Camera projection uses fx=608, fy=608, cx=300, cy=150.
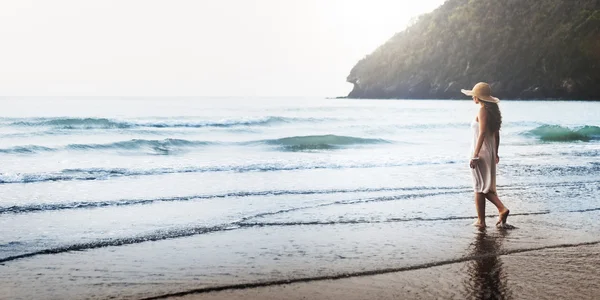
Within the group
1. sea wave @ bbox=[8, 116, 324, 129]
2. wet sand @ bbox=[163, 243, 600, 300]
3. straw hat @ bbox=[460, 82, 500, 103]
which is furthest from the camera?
sea wave @ bbox=[8, 116, 324, 129]

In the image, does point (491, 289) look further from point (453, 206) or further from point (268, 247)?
point (453, 206)

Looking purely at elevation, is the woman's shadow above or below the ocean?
above

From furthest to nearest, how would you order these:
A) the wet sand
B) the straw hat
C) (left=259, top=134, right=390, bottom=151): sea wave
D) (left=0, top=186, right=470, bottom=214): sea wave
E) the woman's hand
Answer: (left=259, top=134, right=390, bottom=151): sea wave, (left=0, top=186, right=470, bottom=214): sea wave, the woman's hand, the straw hat, the wet sand

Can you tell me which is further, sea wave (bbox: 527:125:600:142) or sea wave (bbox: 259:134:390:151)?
sea wave (bbox: 527:125:600:142)

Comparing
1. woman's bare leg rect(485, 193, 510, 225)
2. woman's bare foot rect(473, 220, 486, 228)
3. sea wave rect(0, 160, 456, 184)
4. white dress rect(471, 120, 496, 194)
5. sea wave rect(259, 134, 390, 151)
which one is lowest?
sea wave rect(259, 134, 390, 151)

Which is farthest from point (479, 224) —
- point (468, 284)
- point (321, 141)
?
point (321, 141)

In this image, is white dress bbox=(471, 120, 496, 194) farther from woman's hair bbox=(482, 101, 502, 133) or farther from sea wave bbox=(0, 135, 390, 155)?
sea wave bbox=(0, 135, 390, 155)

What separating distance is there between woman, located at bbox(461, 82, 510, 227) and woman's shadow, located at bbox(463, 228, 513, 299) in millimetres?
478

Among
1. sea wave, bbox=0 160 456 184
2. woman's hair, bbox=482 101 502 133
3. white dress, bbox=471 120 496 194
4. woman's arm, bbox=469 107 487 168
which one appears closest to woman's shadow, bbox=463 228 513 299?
white dress, bbox=471 120 496 194

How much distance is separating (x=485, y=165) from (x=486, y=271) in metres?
2.14

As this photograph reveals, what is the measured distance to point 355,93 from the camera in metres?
136

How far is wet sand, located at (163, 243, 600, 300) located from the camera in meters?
4.29

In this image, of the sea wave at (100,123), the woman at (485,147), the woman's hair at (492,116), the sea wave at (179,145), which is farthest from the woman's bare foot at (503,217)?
the sea wave at (100,123)

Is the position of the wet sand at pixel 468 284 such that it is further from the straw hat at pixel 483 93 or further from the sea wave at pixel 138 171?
the sea wave at pixel 138 171
